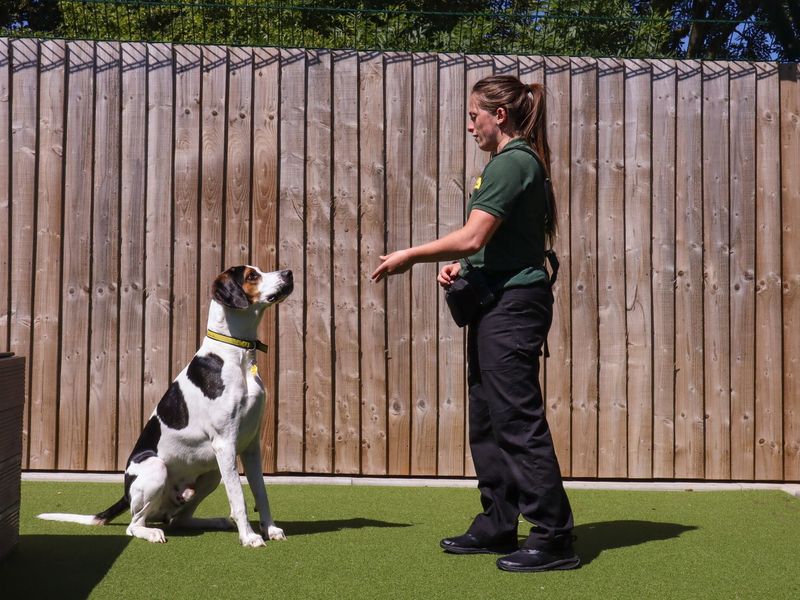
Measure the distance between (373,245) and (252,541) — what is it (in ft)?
7.12

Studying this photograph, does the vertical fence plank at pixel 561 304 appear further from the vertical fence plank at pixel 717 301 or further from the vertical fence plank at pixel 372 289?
the vertical fence plank at pixel 372 289

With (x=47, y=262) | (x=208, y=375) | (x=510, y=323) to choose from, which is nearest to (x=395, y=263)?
(x=510, y=323)

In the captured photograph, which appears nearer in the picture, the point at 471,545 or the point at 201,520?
the point at 471,545

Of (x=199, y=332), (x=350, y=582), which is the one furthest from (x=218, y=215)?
(x=350, y=582)

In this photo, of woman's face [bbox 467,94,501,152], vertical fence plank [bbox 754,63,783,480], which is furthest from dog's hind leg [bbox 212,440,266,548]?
vertical fence plank [bbox 754,63,783,480]

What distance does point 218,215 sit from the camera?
18.2ft

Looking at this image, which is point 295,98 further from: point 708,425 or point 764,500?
point 764,500

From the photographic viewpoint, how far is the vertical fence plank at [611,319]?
18.4 feet

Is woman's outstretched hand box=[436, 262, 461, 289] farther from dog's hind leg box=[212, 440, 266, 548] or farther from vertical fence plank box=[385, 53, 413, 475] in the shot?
vertical fence plank box=[385, 53, 413, 475]

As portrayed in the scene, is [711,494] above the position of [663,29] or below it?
below

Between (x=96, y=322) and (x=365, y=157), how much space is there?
1.84 metres

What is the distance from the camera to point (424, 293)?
5598 millimetres

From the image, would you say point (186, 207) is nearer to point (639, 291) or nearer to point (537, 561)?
point (639, 291)

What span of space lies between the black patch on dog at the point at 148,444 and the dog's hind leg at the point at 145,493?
0.18 feet
